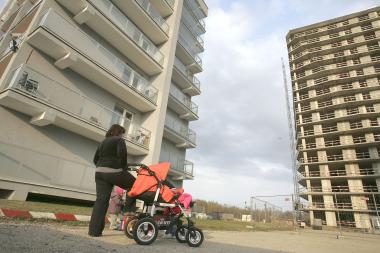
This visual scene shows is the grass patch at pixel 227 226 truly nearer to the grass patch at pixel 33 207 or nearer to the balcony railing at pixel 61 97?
the grass patch at pixel 33 207

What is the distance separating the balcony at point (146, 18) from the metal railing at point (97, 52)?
15.3 ft

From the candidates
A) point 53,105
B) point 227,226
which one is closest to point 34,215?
point 53,105

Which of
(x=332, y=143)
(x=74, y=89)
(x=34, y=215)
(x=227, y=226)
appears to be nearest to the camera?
(x=34, y=215)

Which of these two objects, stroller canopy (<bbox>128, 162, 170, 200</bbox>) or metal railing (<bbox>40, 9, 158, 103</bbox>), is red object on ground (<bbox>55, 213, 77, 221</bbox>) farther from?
metal railing (<bbox>40, 9, 158, 103</bbox>)

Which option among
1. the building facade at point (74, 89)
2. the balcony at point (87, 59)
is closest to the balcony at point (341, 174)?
the building facade at point (74, 89)

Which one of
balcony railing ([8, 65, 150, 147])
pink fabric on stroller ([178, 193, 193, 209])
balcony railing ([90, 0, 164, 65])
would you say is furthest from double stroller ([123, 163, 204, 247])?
balcony railing ([90, 0, 164, 65])

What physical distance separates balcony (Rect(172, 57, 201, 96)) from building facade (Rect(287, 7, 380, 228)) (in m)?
26.5

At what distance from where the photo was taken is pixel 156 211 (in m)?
4.47

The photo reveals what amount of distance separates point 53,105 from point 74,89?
2543mm

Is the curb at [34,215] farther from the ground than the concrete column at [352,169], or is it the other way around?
the concrete column at [352,169]

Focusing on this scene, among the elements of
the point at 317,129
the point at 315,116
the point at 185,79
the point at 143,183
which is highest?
the point at 315,116

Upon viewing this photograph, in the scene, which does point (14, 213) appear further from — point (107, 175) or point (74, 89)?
point (74, 89)

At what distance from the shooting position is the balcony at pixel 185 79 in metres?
21.8

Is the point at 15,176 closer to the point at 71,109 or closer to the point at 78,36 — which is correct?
the point at 71,109
